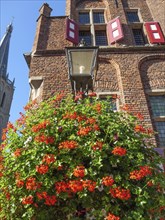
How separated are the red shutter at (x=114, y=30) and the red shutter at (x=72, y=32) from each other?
1.40 m

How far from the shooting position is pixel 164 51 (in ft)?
26.8

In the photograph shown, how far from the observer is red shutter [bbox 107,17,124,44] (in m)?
8.69

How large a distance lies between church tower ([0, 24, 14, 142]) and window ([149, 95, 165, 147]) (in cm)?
4367

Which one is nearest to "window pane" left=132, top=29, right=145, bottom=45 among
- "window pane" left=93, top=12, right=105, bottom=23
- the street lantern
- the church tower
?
"window pane" left=93, top=12, right=105, bottom=23

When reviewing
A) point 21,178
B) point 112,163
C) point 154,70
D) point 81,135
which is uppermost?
point 154,70

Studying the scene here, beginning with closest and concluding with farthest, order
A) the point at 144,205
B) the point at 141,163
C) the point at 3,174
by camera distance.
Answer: the point at 144,205 < the point at 141,163 < the point at 3,174

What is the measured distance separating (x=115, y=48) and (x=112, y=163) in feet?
20.1

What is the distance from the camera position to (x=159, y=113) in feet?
22.1

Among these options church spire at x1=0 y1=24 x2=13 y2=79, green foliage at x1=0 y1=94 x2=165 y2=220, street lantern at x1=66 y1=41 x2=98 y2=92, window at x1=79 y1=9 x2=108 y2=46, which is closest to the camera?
green foliage at x1=0 y1=94 x2=165 y2=220

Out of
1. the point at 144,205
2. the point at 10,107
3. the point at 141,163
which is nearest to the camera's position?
the point at 144,205

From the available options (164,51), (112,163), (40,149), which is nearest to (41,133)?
(40,149)

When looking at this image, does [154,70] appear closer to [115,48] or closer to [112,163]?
[115,48]

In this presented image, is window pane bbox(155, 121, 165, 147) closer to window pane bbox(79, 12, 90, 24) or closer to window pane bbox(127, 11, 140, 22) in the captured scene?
window pane bbox(127, 11, 140, 22)

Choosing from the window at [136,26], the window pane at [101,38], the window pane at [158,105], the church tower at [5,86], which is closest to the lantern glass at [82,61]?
the window pane at [158,105]
